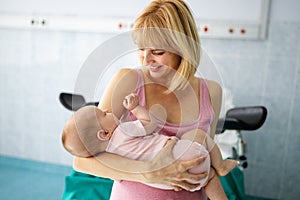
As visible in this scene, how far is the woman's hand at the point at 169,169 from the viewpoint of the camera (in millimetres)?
877

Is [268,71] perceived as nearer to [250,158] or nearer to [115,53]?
[250,158]

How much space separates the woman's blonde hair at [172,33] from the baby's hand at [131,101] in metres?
0.11

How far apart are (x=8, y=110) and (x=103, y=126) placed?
8.59 feet

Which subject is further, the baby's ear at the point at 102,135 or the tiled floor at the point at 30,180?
the tiled floor at the point at 30,180

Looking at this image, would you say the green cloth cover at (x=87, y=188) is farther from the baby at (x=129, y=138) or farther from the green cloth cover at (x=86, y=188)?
the baby at (x=129, y=138)

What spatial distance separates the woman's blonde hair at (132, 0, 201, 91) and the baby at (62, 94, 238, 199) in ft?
0.45

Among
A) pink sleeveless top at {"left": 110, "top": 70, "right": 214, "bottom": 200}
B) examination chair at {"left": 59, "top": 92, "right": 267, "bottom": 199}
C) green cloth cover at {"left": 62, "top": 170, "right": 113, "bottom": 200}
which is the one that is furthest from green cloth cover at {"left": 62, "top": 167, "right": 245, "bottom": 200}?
pink sleeveless top at {"left": 110, "top": 70, "right": 214, "bottom": 200}

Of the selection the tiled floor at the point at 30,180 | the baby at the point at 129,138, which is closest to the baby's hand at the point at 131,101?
the baby at the point at 129,138

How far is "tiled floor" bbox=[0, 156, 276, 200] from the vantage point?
2.74m

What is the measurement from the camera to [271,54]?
8.35ft

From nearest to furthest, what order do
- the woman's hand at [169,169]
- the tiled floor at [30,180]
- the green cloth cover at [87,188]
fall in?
the woman's hand at [169,169], the green cloth cover at [87,188], the tiled floor at [30,180]

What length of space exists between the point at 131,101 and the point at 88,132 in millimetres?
135

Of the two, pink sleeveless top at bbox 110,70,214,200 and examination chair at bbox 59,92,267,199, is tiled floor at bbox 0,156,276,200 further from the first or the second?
pink sleeveless top at bbox 110,70,214,200

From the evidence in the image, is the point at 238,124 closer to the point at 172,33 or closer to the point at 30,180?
the point at 172,33
